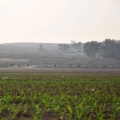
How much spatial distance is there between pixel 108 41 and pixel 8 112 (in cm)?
13129

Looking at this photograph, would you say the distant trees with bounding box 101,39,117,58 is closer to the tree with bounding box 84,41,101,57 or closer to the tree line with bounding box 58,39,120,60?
the tree line with bounding box 58,39,120,60

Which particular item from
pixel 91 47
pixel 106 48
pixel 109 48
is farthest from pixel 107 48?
pixel 91 47

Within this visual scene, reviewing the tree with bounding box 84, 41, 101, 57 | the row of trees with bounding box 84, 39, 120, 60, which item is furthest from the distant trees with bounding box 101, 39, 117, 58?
the tree with bounding box 84, 41, 101, 57

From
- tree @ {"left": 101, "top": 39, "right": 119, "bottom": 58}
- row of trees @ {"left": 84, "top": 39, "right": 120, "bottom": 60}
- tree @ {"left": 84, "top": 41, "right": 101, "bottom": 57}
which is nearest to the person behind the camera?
row of trees @ {"left": 84, "top": 39, "right": 120, "bottom": 60}

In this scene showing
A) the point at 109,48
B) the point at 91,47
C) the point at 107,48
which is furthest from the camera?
the point at 91,47

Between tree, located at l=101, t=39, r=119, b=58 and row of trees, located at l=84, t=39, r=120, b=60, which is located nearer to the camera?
row of trees, located at l=84, t=39, r=120, b=60

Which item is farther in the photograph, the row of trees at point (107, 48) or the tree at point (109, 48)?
the tree at point (109, 48)

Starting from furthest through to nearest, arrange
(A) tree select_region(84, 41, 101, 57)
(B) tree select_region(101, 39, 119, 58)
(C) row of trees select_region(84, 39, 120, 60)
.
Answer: (A) tree select_region(84, 41, 101, 57) < (B) tree select_region(101, 39, 119, 58) < (C) row of trees select_region(84, 39, 120, 60)

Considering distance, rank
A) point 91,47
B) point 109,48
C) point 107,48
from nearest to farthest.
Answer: point 109,48 < point 107,48 < point 91,47

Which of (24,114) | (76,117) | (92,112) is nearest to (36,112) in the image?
(24,114)

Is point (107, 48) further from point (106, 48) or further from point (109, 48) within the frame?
point (109, 48)

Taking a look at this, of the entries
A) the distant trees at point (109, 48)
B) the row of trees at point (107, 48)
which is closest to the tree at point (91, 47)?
the row of trees at point (107, 48)

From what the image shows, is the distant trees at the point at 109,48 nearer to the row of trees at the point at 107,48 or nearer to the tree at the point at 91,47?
the row of trees at the point at 107,48

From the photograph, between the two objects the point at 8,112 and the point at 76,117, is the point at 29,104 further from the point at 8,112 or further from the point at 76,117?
the point at 76,117
